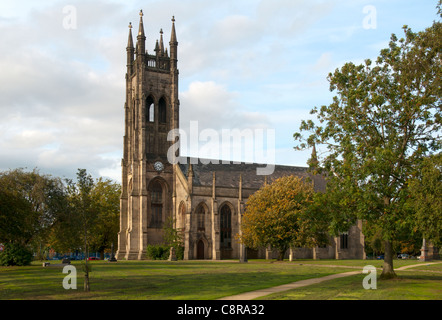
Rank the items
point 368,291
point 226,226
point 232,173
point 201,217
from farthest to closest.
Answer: point 232,173
point 226,226
point 201,217
point 368,291

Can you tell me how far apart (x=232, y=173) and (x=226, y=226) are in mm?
9432

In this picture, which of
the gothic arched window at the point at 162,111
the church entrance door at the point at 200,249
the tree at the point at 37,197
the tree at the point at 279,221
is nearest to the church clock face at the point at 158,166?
the gothic arched window at the point at 162,111

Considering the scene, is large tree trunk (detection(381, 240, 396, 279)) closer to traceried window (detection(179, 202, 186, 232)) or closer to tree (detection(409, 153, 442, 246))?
tree (detection(409, 153, 442, 246))

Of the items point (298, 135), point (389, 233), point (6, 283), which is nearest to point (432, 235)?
point (389, 233)

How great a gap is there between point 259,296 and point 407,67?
1453 cm

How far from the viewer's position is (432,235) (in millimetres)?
21641

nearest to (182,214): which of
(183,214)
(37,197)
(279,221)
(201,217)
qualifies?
(183,214)

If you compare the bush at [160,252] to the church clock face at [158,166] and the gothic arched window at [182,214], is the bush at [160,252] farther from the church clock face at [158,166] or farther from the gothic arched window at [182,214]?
the church clock face at [158,166]

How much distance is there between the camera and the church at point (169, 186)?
6881cm

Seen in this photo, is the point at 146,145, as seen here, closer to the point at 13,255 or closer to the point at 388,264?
the point at 13,255

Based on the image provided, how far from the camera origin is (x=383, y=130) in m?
26.0

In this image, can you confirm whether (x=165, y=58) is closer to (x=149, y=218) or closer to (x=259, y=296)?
(x=149, y=218)

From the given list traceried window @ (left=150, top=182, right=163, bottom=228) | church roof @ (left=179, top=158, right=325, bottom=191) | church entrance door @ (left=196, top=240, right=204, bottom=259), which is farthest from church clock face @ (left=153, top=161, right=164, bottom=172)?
church entrance door @ (left=196, top=240, right=204, bottom=259)
